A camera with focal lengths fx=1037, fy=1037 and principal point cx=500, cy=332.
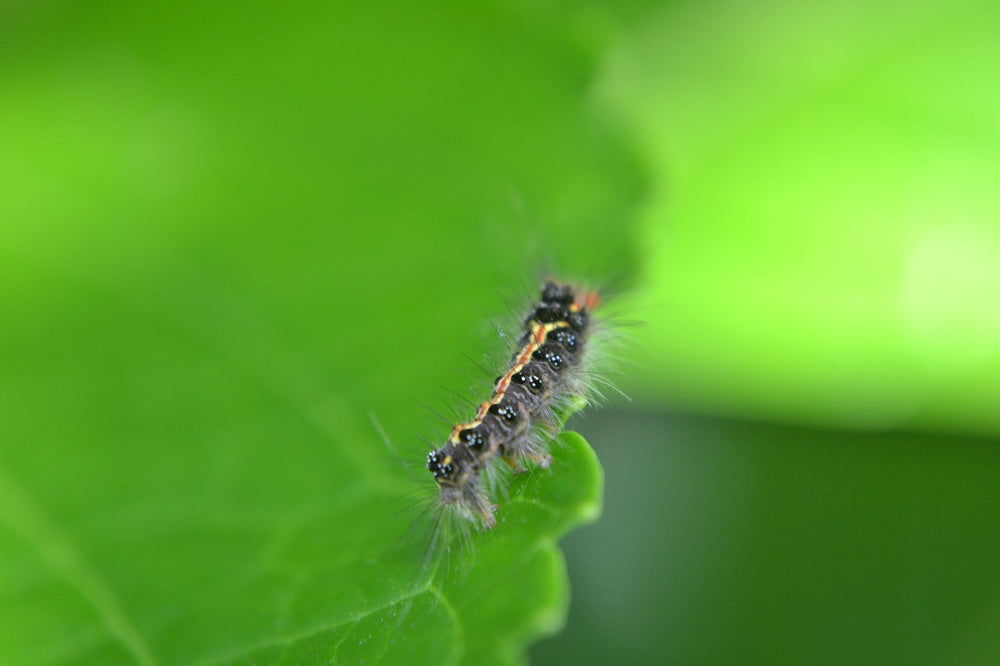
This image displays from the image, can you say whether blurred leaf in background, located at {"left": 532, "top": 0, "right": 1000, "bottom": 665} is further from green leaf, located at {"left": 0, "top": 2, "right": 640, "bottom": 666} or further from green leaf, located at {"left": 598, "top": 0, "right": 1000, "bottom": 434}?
green leaf, located at {"left": 0, "top": 2, "right": 640, "bottom": 666}

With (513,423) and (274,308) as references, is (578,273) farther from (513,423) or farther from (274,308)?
(274,308)

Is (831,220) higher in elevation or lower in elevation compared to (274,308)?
higher

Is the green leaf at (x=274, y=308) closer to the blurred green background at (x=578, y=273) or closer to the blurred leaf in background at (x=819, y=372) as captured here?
the blurred green background at (x=578, y=273)

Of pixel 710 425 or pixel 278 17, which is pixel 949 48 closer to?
pixel 710 425

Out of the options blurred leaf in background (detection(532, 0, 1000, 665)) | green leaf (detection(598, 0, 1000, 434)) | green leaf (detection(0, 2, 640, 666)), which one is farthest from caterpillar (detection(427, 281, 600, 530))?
blurred leaf in background (detection(532, 0, 1000, 665))

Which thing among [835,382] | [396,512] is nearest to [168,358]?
[396,512]

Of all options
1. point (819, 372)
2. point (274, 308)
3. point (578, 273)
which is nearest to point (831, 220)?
point (819, 372)
